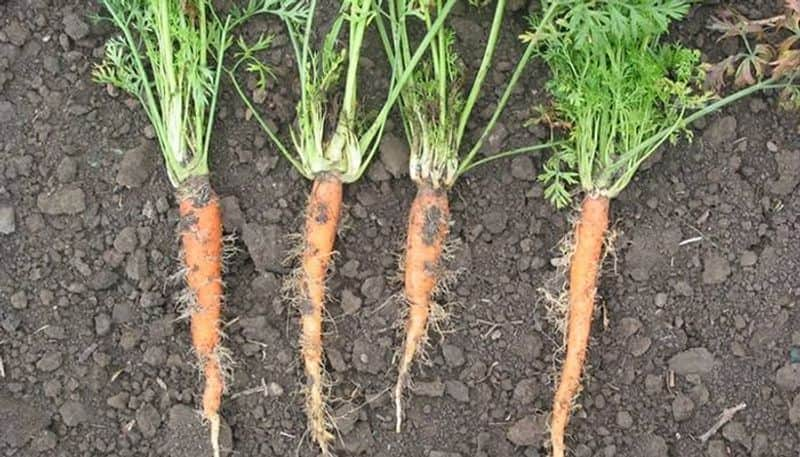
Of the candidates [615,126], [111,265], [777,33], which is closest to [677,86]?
[615,126]

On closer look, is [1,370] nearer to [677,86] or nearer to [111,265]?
[111,265]

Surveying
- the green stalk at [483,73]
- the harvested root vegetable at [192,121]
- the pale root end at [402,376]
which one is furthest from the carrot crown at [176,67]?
the pale root end at [402,376]

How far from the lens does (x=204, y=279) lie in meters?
3.03

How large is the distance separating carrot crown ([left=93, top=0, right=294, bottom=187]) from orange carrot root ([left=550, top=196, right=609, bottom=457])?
3.53 ft

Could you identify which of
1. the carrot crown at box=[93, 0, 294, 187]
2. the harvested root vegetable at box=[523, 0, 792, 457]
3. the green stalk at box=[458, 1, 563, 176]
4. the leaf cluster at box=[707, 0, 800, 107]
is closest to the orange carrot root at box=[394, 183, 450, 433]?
the green stalk at box=[458, 1, 563, 176]

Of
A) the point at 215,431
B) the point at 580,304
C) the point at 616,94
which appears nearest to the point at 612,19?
the point at 616,94

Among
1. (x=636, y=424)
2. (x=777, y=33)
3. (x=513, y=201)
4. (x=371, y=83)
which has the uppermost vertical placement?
(x=777, y=33)

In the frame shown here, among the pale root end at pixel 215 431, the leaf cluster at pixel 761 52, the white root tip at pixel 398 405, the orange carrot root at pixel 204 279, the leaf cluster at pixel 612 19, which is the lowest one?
the pale root end at pixel 215 431

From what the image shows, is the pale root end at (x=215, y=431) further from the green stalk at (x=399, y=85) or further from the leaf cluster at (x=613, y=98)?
the leaf cluster at (x=613, y=98)

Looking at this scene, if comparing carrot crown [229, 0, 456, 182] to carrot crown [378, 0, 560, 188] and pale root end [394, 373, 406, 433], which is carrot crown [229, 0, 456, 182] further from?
pale root end [394, 373, 406, 433]

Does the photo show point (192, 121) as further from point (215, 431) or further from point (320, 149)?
point (215, 431)

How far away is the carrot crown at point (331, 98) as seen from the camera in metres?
2.91

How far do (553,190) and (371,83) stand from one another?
610mm

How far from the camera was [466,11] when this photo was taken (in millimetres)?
3145
